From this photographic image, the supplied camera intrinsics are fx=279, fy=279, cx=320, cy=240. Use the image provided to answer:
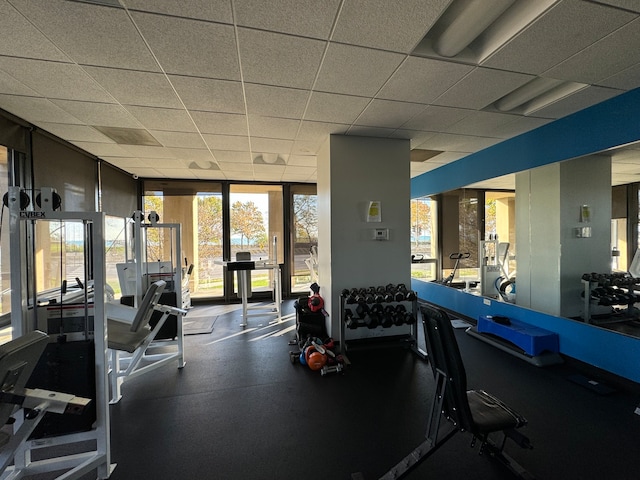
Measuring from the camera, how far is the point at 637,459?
5.69 feet

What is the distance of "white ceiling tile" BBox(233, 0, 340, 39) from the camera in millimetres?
1503

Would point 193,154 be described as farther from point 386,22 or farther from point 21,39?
point 386,22

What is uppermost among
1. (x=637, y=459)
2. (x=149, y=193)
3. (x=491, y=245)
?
(x=149, y=193)

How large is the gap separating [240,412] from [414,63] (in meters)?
3.01

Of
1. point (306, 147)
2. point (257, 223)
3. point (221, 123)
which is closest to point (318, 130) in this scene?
point (306, 147)

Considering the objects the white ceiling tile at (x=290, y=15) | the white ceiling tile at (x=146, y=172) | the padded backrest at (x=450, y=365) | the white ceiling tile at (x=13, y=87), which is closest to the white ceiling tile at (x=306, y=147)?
the white ceiling tile at (x=290, y=15)

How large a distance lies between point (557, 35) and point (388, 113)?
1.38 metres

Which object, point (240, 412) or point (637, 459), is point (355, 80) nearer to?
point (240, 412)

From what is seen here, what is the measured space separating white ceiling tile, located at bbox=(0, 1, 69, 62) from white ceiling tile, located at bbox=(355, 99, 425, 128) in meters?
2.41

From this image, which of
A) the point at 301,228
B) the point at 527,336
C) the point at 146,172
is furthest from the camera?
the point at 301,228

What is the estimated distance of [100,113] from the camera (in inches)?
110

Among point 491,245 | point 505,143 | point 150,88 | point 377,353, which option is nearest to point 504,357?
point 377,353

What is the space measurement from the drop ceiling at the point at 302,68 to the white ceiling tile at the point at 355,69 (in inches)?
0.6

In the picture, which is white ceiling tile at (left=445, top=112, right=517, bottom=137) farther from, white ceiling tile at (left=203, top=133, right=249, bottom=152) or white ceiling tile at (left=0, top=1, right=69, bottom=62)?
white ceiling tile at (left=0, top=1, right=69, bottom=62)
